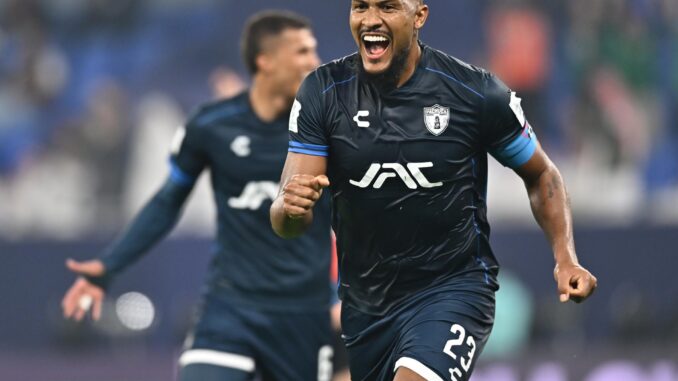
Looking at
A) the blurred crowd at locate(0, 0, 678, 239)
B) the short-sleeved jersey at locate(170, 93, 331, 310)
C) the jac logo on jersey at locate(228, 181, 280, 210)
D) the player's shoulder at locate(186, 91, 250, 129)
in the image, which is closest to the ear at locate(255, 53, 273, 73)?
the player's shoulder at locate(186, 91, 250, 129)

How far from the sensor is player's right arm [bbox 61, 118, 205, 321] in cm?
760

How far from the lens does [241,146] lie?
297 inches

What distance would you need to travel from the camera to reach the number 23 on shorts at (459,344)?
5781 millimetres

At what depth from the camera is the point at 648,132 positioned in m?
14.7

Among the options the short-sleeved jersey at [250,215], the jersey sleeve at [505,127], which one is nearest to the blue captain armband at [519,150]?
the jersey sleeve at [505,127]

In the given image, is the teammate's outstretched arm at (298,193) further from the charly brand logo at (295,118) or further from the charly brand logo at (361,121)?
the charly brand logo at (361,121)

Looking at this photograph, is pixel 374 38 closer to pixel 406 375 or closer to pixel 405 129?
pixel 405 129

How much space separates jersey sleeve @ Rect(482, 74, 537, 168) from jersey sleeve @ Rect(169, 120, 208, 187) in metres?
2.07

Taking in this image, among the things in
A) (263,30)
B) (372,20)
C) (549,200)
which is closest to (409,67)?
(372,20)

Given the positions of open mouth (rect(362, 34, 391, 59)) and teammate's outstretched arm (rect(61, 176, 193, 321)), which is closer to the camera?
open mouth (rect(362, 34, 391, 59))

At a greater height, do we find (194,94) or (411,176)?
(411,176)

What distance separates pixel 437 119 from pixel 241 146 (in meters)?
1.86

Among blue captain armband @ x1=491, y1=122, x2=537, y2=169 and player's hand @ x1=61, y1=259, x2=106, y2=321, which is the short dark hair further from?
blue captain armband @ x1=491, y1=122, x2=537, y2=169

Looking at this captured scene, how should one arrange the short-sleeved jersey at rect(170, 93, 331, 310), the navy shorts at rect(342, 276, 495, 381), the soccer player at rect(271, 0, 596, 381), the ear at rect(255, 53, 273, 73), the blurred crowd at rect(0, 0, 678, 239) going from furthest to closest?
the blurred crowd at rect(0, 0, 678, 239)
the ear at rect(255, 53, 273, 73)
the short-sleeved jersey at rect(170, 93, 331, 310)
the soccer player at rect(271, 0, 596, 381)
the navy shorts at rect(342, 276, 495, 381)
